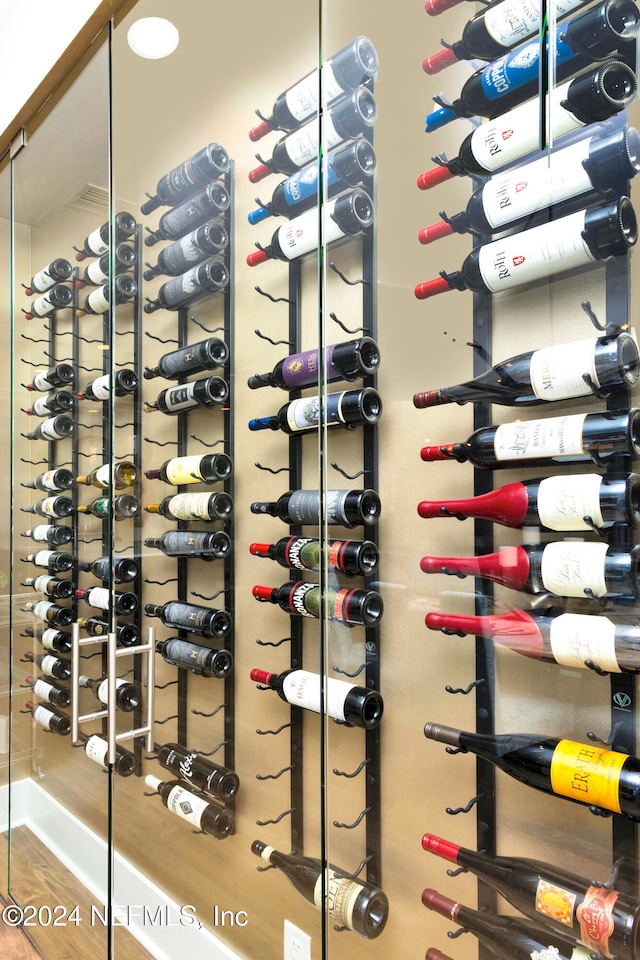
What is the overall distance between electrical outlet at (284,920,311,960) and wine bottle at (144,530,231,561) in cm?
68

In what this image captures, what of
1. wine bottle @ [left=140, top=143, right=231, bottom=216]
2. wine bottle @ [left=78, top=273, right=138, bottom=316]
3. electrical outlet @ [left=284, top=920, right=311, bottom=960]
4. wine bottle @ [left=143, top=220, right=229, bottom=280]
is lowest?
→ electrical outlet @ [left=284, top=920, right=311, bottom=960]

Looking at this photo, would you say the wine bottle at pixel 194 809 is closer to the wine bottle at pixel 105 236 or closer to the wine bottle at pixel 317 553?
the wine bottle at pixel 317 553

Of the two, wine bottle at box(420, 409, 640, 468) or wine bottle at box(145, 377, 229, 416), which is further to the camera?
wine bottle at box(145, 377, 229, 416)

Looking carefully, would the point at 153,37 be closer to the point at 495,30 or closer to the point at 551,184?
the point at 495,30

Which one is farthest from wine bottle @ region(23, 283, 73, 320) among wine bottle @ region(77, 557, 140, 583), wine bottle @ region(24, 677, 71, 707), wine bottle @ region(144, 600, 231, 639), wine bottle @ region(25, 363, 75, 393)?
wine bottle @ region(24, 677, 71, 707)

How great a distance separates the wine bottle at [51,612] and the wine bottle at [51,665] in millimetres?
126

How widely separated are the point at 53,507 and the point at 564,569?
5.02ft

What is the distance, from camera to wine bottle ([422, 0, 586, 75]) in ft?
2.57

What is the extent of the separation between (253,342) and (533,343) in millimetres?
626

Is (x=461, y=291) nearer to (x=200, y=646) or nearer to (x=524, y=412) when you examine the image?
(x=524, y=412)

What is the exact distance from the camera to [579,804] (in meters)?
0.77

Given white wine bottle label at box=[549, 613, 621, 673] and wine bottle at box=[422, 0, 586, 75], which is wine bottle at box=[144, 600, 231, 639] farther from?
wine bottle at box=[422, 0, 586, 75]

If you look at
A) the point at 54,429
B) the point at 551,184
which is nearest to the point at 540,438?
the point at 551,184

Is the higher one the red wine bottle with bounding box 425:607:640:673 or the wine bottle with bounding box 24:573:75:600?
the red wine bottle with bounding box 425:607:640:673
